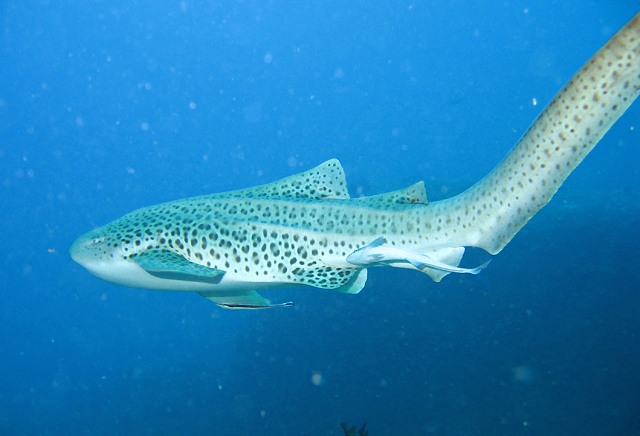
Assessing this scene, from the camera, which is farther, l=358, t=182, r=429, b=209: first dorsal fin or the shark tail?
l=358, t=182, r=429, b=209: first dorsal fin

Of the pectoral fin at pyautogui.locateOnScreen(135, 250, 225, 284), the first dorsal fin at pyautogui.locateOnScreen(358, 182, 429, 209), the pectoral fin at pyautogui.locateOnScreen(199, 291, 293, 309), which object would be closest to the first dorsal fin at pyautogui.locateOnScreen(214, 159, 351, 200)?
the first dorsal fin at pyautogui.locateOnScreen(358, 182, 429, 209)

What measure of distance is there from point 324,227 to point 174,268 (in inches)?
50.0

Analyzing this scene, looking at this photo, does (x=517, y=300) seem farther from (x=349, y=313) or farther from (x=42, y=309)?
(x=42, y=309)

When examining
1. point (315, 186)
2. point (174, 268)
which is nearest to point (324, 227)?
point (315, 186)

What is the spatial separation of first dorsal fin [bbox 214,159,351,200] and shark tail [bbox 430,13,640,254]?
1117 mm

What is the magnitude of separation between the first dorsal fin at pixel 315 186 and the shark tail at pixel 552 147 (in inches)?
44.0

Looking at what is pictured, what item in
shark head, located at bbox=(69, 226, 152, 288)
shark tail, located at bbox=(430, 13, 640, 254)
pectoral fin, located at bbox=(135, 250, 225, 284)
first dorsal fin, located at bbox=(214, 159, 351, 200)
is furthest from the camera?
first dorsal fin, located at bbox=(214, 159, 351, 200)

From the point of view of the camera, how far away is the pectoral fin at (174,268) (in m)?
2.60

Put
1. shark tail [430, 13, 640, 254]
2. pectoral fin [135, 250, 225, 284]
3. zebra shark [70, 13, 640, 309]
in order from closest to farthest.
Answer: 1. shark tail [430, 13, 640, 254]
2. zebra shark [70, 13, 640, 309]
3. pectoral fin [135, 250, 225, 284]

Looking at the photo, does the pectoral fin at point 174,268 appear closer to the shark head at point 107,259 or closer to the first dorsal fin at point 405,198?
the shark head at point 107,259

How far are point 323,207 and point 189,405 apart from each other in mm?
20246

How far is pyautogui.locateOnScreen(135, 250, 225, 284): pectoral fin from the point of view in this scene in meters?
2.60

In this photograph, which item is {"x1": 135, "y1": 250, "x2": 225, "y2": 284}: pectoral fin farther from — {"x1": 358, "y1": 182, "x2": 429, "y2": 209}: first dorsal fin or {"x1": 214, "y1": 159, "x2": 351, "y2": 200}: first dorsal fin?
{"x1": 358, "y1": 182, "x2": 429, "y2": 209}: first dorsal fin

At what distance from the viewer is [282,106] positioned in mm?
182125
